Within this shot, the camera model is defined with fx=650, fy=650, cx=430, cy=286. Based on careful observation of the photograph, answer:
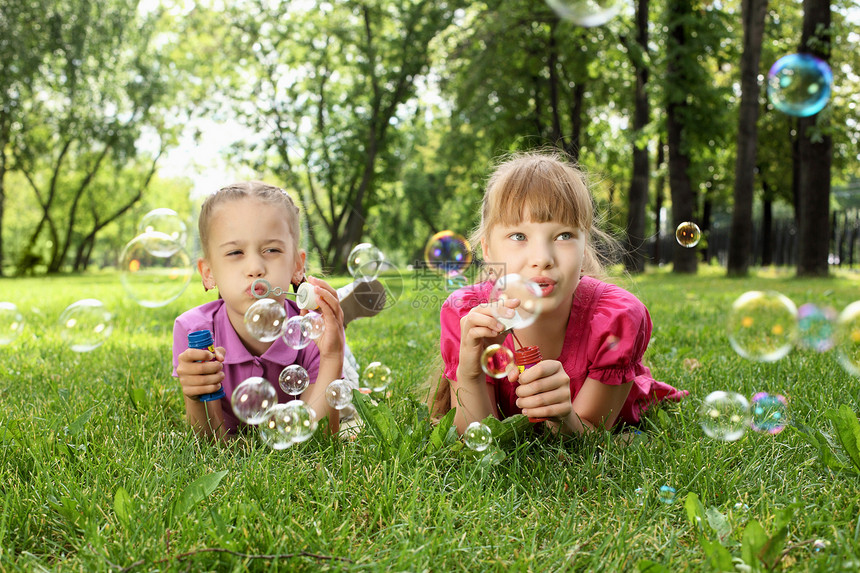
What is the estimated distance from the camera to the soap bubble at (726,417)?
7.41 ft

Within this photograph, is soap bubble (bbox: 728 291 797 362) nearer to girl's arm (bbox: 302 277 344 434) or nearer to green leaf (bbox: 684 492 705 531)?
green leaf (bbox: 684 492 705 531)

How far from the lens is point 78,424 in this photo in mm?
2494

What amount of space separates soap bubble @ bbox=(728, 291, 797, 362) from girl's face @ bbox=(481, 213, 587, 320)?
756 mm

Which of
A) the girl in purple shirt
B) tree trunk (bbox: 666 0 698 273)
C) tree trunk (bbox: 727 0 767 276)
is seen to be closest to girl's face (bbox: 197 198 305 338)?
the girl in purple shirt

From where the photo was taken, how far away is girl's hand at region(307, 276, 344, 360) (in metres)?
2.46

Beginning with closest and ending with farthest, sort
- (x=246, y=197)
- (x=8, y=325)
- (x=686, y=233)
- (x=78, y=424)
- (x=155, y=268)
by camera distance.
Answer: (x=78, y=424) < (x=246, y=197) < (x=8, y=325) < (x=155, y=268) < (x=686, y=233)

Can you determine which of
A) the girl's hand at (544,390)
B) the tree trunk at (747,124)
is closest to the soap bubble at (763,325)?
the girl's hand at (544,390)

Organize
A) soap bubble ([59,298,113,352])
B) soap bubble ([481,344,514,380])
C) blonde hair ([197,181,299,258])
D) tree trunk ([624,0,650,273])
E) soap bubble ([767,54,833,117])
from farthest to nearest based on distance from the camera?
tree trunk ([624,0,650,273]), soap bubble ([767,54,833,117]), soap bubble ([59,298,113,352]), blonde hair ([197,181,299,258]), soap bubble ([481,344,514,380])

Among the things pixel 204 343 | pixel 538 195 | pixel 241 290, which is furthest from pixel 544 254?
pixel 204 343

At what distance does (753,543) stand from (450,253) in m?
3.01

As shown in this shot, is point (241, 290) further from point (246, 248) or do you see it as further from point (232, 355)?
point (232, 355)

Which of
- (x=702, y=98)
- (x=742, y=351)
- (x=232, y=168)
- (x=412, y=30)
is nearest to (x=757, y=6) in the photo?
(x=702, y=98)

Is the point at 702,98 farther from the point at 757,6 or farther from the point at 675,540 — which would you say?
the point at 675,540

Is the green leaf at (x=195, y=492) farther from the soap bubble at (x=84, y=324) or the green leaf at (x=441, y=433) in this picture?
the soap bubble at (x=84, y=324)
